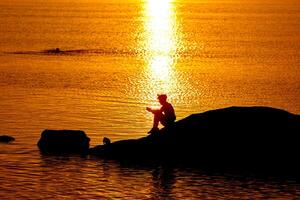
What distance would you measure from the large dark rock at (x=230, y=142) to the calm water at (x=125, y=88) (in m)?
1.42

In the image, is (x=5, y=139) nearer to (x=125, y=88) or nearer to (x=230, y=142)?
(x=230, y=142)

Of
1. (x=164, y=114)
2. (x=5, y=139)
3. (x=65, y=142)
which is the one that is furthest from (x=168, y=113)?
(x=5, y=139)

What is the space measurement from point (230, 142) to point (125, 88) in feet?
91.7

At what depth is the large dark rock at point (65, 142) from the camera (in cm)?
3450

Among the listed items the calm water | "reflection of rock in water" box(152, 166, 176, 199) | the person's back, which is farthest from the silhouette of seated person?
the calm water

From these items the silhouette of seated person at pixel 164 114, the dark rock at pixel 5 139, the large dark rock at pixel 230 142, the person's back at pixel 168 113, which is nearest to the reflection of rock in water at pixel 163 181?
the large dark rock at pixel 230 142

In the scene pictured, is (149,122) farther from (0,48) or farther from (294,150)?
(0,48)

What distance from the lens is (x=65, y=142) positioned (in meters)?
34.7

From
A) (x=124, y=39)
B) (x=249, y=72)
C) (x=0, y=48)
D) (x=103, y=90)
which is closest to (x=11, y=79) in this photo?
(x=103, y=90)

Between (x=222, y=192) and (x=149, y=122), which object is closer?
(x=222, y=192)

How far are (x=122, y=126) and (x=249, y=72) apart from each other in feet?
108

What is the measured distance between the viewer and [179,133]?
3303 centimetres

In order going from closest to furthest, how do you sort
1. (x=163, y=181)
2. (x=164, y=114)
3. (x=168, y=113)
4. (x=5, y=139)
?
1. (x=163, y=181)
2. (x=168, y=113)
3. (x=164, y=114)
4. (x=5, y=139)

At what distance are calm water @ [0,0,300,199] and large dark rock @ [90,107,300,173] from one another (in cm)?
142
